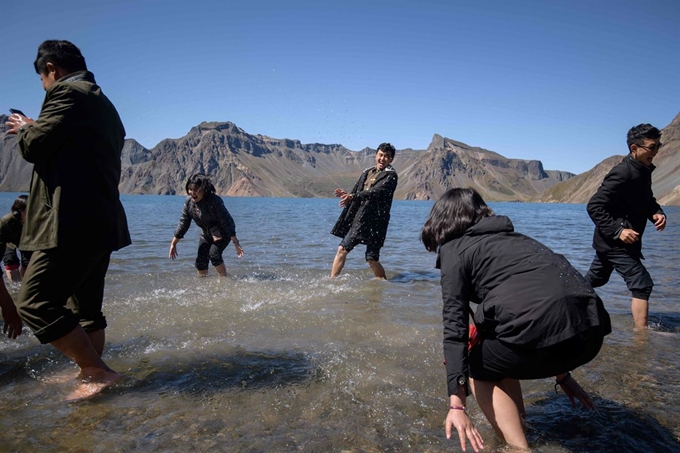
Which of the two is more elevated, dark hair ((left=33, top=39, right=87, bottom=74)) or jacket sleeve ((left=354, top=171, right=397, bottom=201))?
dark hair ((left=33, top=39, right=87, bottom=74))

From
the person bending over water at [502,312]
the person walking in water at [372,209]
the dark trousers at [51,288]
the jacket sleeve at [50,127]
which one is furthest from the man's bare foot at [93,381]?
the person walking in water at [372,209]

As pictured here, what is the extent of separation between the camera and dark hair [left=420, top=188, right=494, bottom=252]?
8.61 feet

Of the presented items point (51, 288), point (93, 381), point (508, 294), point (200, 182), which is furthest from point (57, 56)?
point (200, 182)

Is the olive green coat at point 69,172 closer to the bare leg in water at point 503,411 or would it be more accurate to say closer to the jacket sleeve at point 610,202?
the bare leg in water at point 503,411

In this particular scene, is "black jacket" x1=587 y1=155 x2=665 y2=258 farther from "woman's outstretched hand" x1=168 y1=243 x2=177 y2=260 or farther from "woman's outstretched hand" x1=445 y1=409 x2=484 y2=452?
"woman's outstretched hand" x1=168 y1=243 x2=177 y2=260

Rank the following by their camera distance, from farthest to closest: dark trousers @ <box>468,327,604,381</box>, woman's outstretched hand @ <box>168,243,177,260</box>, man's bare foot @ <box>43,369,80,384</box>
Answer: woman's outstretched hand @ <box>168,243,177,260</box>
man's bare foot @ <box>43,369,80,384</box>
dark trousers @ <box>468,327,604,381</box>

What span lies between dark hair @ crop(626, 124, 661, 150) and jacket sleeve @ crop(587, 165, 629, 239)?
1.12 ft

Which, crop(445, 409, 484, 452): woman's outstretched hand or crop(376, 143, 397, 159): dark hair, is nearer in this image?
crop(445, 409, 484, 452): woman's outstretched hand

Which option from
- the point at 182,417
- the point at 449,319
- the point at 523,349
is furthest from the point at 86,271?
the point at 523,349

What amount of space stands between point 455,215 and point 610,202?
3821mm

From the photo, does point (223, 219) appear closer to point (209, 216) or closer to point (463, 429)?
point (209, 216)

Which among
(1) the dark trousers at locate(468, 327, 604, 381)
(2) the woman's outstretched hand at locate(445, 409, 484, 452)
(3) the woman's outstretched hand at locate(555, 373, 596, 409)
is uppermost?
(1) the dark trousers at locate(468, 327, 604, 381)

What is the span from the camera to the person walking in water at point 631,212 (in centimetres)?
517

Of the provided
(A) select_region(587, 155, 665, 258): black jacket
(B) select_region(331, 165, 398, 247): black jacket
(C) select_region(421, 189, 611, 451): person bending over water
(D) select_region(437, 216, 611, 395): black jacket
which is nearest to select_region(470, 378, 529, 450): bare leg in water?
(C) select_region(421, 189, 611, 451): person bending over water
